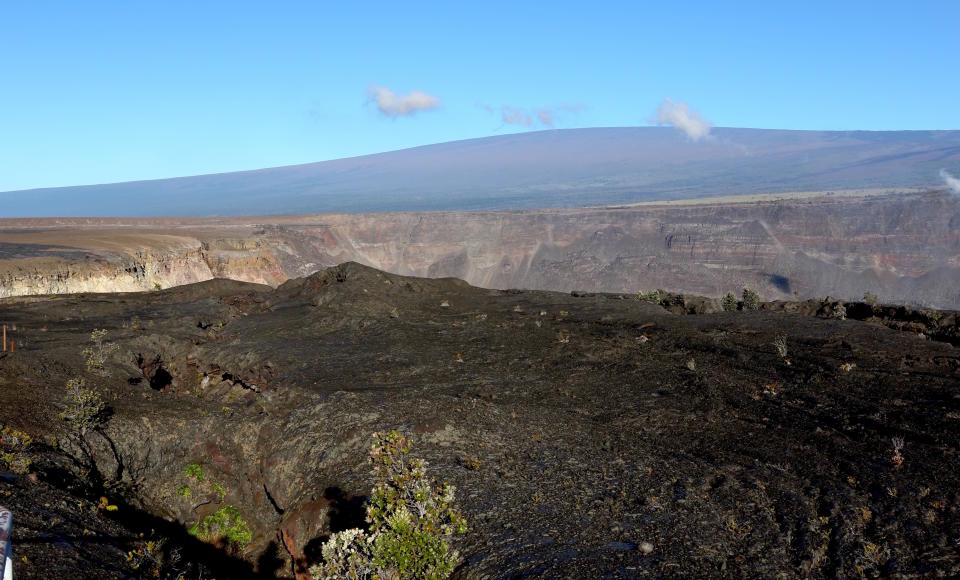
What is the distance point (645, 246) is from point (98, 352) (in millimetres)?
66311

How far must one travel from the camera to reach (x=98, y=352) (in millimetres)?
15242

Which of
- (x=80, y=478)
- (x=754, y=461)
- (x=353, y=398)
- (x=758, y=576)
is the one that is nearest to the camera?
(x=758, y=576)

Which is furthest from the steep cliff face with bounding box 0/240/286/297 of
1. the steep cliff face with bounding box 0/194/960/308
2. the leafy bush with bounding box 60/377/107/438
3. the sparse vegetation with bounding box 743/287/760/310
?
the sparse vegetation with bounding box 743/287/760/310

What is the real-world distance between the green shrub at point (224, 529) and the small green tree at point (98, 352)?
5314mm

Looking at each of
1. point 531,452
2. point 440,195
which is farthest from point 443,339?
point 440,195

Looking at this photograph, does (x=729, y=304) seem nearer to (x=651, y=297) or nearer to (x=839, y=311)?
(x=651, y=297)

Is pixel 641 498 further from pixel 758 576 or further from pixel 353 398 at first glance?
pixel 353 398

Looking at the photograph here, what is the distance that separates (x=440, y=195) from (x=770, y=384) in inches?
6876

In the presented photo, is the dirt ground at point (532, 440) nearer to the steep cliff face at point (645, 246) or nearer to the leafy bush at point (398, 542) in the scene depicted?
the leafy bush at point (398, 542)

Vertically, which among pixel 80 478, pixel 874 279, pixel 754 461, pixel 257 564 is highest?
pixel 80 478

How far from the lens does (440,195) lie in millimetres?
185500

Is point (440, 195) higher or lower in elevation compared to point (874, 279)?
higher

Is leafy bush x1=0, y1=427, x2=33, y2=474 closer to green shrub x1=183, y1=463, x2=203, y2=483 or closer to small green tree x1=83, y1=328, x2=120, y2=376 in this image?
green shrub x1=183, y1=463, x2=203, y2=483

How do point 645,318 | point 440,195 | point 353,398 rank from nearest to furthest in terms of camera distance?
1. point 353,398
2. point 645,318
3. point 440,195
